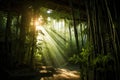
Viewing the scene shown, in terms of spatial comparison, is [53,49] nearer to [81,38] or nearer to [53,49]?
[53,49]

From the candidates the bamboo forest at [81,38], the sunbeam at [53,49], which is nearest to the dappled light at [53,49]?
the sunbeam at [53,49]

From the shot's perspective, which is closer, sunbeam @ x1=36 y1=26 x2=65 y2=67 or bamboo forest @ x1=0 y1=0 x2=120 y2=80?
bamboo forest @ x1=0 y1=0 x2=120 y2=80

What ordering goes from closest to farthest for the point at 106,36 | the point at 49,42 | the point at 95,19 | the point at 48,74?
the point at 95,19 < the point at 106,36 < the point at 48,74 < the point at 49,42

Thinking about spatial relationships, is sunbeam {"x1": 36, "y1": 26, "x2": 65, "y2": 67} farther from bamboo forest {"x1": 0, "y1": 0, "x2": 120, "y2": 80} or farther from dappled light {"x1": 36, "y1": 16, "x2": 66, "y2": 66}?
bamboo forest {"x1": 0, "y1": 0, "x2": 120, "y2": 80}

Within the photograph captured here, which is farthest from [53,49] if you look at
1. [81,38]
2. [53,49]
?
[81,38]

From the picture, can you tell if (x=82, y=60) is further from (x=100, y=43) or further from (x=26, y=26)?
(x=26, y=26)

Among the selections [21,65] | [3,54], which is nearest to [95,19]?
[21,65]

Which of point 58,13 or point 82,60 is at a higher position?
point 58,13

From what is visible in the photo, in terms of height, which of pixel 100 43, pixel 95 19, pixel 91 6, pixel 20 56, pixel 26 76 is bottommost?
pixel 26 76

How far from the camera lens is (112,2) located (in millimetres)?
4301

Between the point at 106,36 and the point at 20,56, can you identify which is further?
the point at 20,56

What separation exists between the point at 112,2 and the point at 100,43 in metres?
1.14

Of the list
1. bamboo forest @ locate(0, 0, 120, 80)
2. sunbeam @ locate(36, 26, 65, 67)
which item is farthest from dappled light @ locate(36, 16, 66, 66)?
bamboo forest @ locate(0, 0, 120, 80)

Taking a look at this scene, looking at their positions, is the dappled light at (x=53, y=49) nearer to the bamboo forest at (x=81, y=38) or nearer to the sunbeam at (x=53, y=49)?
the sunbeam at (x=53, y=49)
